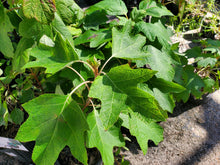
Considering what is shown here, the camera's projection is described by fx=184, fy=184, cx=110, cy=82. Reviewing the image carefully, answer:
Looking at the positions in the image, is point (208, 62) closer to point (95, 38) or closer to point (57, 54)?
point (95, 38)

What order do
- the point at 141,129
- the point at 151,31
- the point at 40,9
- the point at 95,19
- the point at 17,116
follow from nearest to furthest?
the point at 40,9 → the point at 141,129 → the point at 151,31 → the point at 95,19 → the point at 17,116

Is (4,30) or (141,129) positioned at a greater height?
(4,30)

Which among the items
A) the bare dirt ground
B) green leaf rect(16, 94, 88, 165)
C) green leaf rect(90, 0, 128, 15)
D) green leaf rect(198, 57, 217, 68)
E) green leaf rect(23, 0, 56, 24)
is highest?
green leaf rect(23, 0, 56, 24)

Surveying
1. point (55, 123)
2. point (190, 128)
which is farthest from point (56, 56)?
point (190, 128)

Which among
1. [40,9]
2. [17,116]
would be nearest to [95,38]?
[40,9]

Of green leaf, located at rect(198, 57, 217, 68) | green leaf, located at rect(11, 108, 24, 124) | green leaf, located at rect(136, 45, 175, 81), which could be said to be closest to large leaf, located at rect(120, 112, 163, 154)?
green leaf, located at rect(136, 45, 175, 81)

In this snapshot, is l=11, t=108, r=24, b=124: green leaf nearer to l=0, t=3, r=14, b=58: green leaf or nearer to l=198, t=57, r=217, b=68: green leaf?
l=0, t=3, r=14, b=58: green leaf
